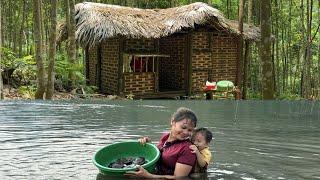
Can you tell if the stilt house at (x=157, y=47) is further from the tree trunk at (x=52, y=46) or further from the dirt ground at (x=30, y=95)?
the tree trunk at (x=52, y=46)

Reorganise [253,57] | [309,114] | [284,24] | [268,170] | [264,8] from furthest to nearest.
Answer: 1. [253,57]
2. [284,24]
3. [264,8]
4. [309,114]
5. [268,170]

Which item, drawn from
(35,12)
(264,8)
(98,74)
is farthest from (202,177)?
(98,74)

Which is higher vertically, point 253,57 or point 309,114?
point 253,57

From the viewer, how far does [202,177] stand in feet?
13.0

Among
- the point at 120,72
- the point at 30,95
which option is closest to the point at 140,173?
the point at 30,95

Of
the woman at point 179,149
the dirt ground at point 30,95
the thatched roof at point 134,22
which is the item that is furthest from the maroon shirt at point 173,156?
the thatched roof at point 134,22


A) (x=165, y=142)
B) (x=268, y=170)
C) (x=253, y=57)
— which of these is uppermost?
(x=253, y=57)

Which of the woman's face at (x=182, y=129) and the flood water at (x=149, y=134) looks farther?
the flood water at (x=149, y=134)

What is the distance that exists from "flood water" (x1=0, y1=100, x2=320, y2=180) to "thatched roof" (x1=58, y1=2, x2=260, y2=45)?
3.62 m

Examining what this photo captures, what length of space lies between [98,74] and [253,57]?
9.06 meters

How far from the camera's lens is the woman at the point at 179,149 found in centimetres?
360

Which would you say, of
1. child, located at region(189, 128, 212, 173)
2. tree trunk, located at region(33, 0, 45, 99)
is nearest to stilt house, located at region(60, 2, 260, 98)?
tree trunk, located at region(33, 0, 45, 99)

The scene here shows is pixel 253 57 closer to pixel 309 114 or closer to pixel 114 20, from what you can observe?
pixel 114 20

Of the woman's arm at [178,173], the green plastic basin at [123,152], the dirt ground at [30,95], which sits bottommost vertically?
the woman's arm at [178,173]
